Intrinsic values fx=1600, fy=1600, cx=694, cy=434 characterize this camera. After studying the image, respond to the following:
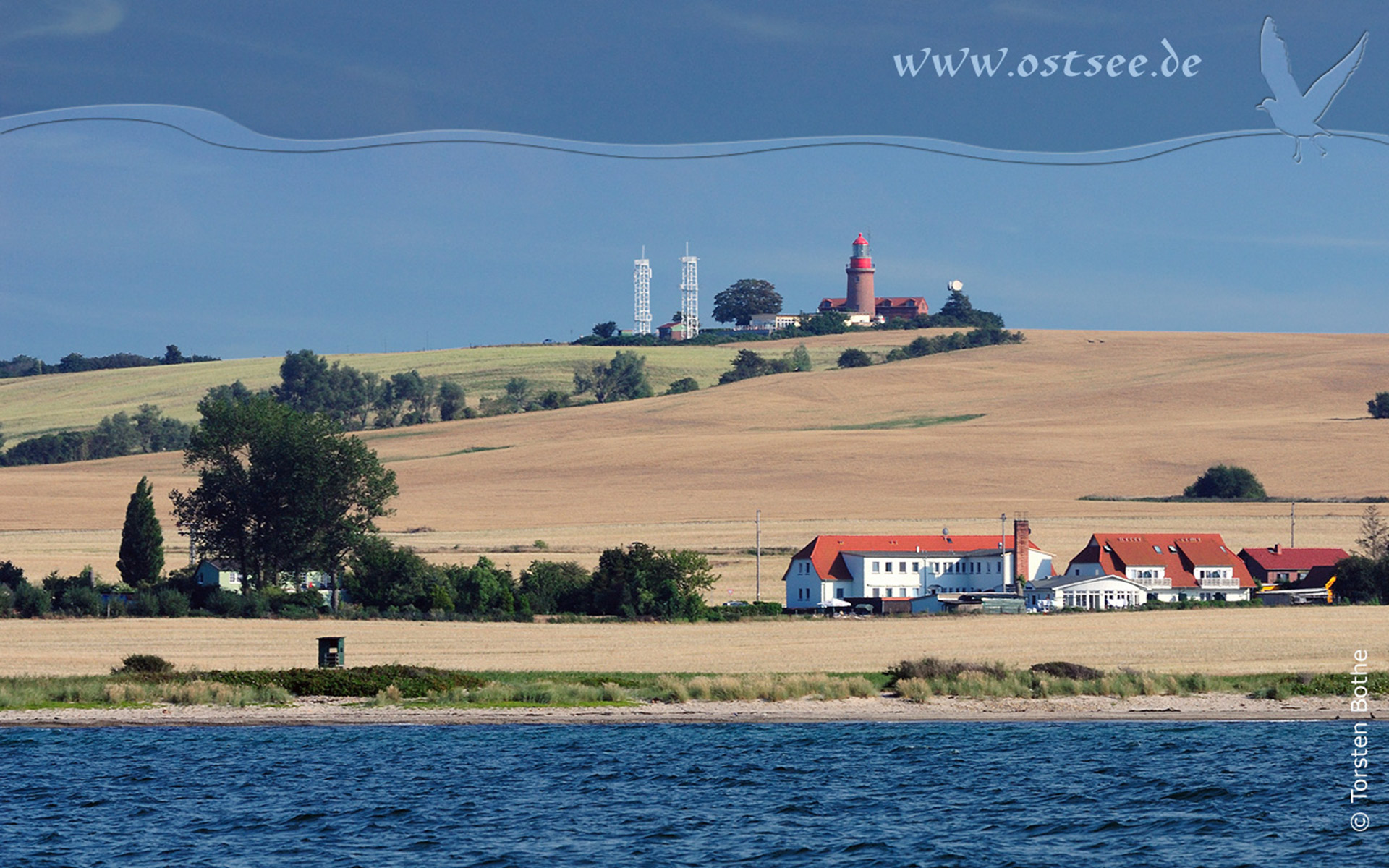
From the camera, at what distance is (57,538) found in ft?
265

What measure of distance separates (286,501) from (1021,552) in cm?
3119

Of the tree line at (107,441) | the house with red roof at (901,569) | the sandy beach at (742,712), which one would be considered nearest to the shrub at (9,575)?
the house with red roof at (901,569)

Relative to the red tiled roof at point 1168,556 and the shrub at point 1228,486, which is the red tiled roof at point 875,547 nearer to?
the red tiled roof at point 1168,556

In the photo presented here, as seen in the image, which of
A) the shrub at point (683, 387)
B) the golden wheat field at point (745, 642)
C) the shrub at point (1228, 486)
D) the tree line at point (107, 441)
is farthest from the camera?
the shrub at point (683, 387)

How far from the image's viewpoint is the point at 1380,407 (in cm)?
11694

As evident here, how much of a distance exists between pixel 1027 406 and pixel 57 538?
8027 cm

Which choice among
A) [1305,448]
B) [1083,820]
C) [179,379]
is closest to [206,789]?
[1083,820]

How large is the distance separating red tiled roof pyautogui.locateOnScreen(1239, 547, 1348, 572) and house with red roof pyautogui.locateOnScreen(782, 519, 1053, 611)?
30.1 feet

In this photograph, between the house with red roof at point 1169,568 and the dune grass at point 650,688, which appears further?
the house with red roof at point 1169,568

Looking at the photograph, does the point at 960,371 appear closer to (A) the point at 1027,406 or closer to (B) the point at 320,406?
(A) the point at 1027,406

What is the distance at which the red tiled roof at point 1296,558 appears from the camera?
225ft

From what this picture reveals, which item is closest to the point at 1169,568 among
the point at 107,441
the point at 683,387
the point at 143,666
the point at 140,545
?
the point at 140,545

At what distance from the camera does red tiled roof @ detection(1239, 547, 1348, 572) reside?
68500mm

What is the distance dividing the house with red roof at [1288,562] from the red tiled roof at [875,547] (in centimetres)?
953
